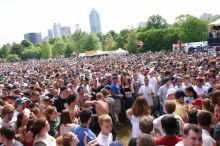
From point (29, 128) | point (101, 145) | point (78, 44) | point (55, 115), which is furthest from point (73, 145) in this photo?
point (78, 44)

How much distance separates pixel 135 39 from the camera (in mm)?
97375

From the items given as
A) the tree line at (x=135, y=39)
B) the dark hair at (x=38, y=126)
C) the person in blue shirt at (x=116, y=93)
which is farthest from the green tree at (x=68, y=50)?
the dark hair at (x=38, y=126)

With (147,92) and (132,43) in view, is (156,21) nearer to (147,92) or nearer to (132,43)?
(132,43)

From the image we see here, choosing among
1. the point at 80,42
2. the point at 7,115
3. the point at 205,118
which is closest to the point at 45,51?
the point at 80,42

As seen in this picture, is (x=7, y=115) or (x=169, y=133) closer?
(x=169, y=133)

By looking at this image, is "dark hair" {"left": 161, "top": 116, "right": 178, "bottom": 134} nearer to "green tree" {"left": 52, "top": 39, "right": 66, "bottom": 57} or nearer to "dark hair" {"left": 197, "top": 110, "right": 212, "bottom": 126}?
"dark hair" {"left": 197, "top": 110, "right": 212, "bottom": 126}

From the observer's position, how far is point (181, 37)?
90562mm

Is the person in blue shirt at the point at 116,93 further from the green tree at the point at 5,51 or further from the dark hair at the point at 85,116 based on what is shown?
the green tree at the point at 5,51

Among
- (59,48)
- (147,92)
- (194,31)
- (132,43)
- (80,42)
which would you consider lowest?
(59,48)

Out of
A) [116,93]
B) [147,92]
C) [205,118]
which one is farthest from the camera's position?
[116,93]

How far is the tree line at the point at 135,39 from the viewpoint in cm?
9088

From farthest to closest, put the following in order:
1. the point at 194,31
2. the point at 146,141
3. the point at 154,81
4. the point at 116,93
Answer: the point at 194,31
the point at 154,81
the point at 116,93
the point at 146,141

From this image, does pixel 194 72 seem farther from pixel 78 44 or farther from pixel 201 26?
pixel 78 44

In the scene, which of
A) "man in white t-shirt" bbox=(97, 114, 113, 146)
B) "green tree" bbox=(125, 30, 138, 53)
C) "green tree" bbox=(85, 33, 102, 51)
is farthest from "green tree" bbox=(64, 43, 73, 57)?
"man in white t-shirt" bbox=(97, 114, 113, 146)
